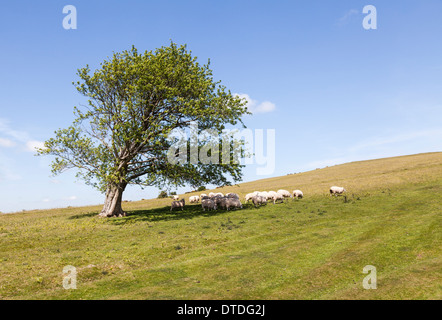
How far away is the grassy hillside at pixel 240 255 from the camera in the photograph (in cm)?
1229

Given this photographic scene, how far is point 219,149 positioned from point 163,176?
7.50 meters

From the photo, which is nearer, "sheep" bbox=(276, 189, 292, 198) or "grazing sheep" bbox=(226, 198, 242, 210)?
"grazing sheep" bbox=(226, 198, 242, 210)

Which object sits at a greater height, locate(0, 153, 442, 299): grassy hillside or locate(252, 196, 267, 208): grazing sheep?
locate(252, 196, 267, 208): grazing sheep

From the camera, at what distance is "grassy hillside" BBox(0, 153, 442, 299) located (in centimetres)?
1229

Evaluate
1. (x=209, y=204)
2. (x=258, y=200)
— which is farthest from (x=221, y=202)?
(x=258, y=200)

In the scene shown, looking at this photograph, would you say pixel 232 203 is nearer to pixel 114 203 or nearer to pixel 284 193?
pixel 284 193

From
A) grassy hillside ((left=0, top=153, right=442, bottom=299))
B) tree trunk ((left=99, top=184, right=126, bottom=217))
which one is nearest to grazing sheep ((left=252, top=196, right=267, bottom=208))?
grassy hillside ((left=0, top=153, right=442, bottom=299))

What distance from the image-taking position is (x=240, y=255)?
1720 centimetres

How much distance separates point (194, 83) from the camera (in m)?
33.6

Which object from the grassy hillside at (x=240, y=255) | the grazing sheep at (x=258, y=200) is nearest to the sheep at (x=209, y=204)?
the grazing sheep at (x=258, y=200)

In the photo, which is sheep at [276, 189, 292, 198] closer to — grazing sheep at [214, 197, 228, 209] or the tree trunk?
grazing sheep at [214, 197, 228, 209]

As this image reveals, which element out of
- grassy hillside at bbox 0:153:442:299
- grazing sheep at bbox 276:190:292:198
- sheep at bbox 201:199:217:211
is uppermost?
grazing sheep at bbox 276:190:292:198
